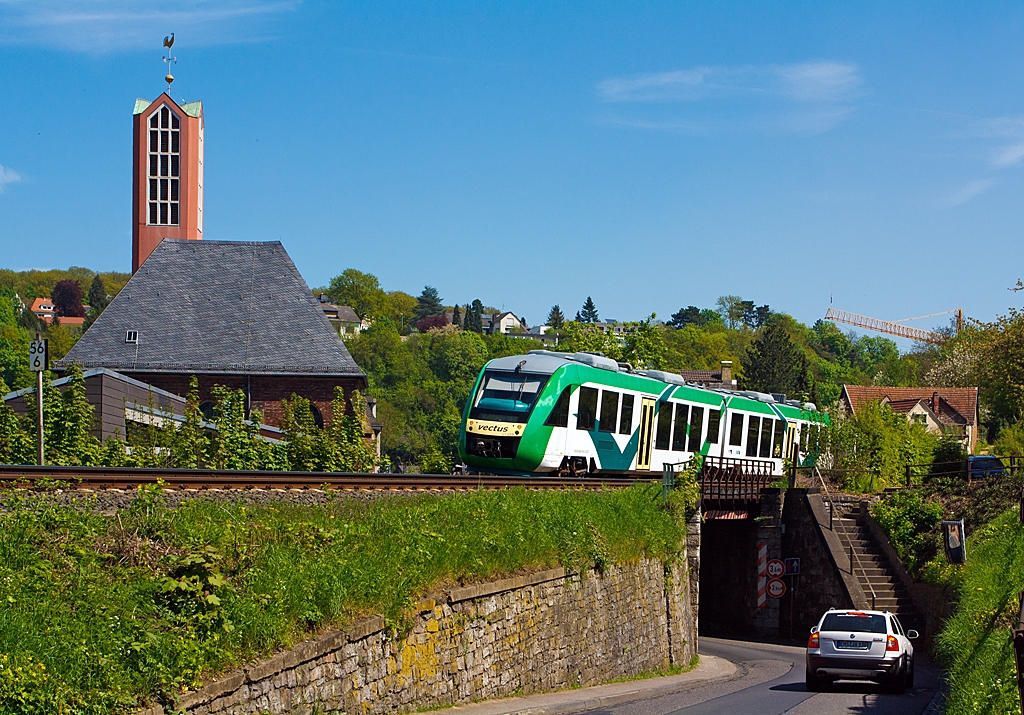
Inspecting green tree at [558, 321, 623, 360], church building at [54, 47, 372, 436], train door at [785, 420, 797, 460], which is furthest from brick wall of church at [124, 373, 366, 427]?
train door at [785, 420, 797, 460]

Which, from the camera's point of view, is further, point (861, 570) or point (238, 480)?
point (861, 570)

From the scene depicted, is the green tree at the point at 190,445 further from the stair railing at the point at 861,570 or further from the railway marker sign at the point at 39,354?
the stair railing at the point at 861,570

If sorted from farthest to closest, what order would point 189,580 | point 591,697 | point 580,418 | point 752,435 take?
point 752,435, point 580,418, point 591,697, point 189,580

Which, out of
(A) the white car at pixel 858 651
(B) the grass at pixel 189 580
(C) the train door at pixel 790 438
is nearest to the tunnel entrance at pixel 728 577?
(C) the train door at pixel 790 438

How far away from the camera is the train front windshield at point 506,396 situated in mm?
27625

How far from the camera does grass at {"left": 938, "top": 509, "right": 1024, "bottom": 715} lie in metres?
12.4

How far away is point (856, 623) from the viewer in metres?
19.5

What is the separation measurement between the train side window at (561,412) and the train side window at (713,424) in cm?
857

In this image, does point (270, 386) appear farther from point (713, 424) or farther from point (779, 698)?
point (779, 698)

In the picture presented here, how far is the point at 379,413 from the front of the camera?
459 ft

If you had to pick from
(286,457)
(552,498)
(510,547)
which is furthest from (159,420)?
(510,547)

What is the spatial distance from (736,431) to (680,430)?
434 centimetres

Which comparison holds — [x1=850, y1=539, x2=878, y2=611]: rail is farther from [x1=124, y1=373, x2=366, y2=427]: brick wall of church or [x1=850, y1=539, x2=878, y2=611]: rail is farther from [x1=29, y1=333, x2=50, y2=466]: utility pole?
[x1=29, y1=333, x2=50, y2=466]: utility pole

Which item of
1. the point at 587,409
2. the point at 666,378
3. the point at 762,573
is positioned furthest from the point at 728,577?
the point at 587,409
